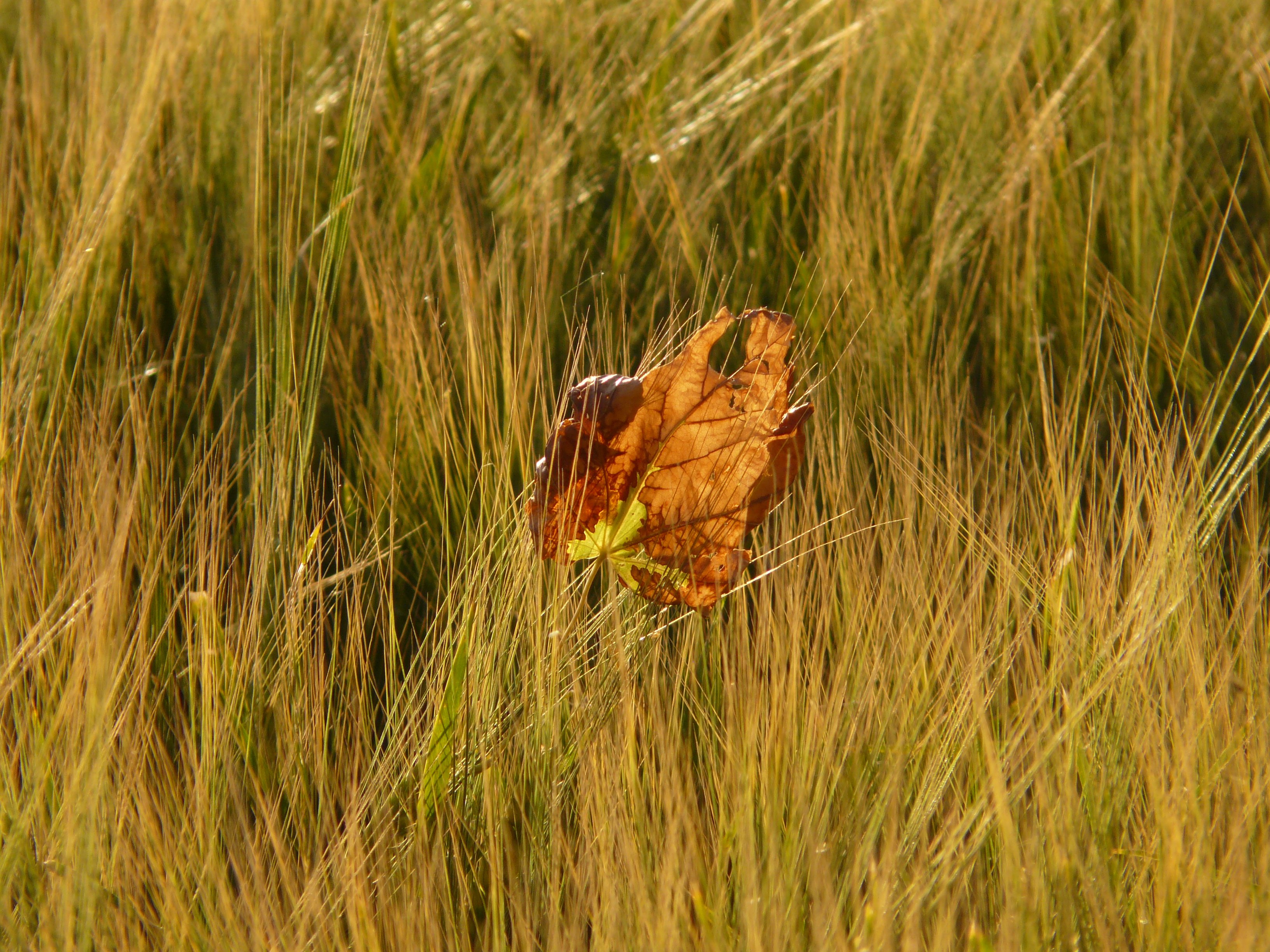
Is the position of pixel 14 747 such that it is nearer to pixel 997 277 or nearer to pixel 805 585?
pixel 805 585

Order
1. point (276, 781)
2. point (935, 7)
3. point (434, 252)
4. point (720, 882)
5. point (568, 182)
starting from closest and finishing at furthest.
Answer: point (720, 882)
point (276, 781)
point (434, 252)
point (568, 182)
point (935, 7)

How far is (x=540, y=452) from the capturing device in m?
0.95

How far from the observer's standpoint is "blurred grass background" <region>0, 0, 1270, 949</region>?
672 millimetres

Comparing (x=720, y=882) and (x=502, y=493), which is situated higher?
(x=502, y=493)

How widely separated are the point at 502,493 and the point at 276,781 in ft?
0.83

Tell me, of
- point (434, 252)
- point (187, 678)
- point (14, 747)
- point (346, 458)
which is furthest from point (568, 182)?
point (14, 747)

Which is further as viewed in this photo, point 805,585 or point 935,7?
point 935,7

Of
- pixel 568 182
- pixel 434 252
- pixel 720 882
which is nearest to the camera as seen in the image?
pixel 720 882

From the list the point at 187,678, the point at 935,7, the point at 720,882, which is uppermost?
the point at 935,7

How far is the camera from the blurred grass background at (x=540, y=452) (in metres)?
0.67

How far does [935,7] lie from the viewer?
1.49 metres

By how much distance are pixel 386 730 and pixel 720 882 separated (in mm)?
258

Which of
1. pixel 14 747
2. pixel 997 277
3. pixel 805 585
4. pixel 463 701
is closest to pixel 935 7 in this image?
pixel 997 277

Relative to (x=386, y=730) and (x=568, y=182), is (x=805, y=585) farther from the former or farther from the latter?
(x=568, y=182)
